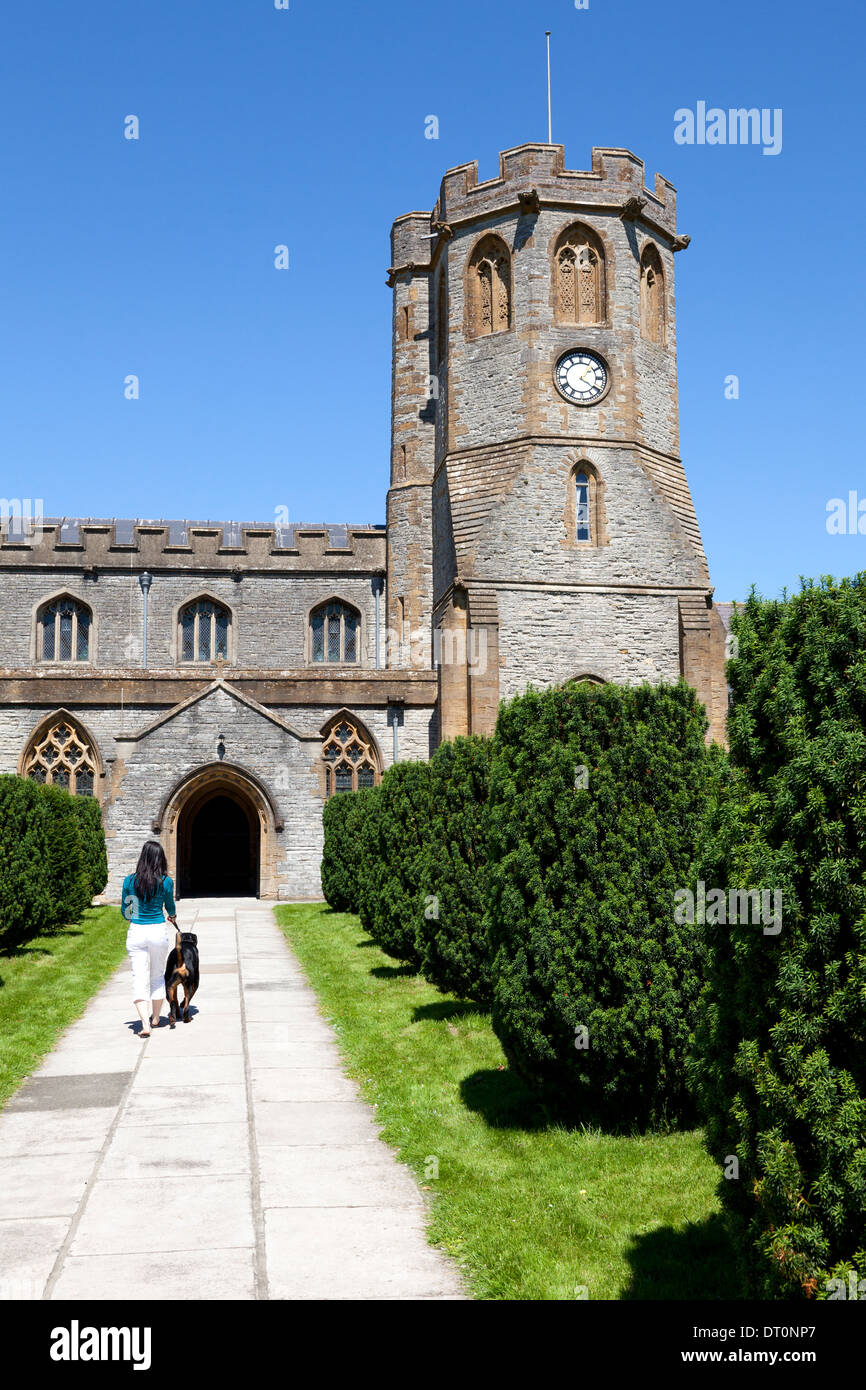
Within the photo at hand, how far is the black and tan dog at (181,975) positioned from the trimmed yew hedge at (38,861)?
448cm

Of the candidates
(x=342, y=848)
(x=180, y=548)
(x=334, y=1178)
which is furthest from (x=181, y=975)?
(x=180, y=548)

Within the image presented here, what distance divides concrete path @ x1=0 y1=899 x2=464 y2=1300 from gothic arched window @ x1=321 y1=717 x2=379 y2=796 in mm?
15200

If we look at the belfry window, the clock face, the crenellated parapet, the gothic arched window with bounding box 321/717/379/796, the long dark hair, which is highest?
the crenellated parapet

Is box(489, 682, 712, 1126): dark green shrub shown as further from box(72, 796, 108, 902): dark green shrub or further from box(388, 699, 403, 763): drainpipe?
box(388, 699, 403, 763): drainpipe

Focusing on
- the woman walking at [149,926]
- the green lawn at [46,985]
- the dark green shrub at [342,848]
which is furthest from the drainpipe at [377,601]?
the woman walking at [149,926]

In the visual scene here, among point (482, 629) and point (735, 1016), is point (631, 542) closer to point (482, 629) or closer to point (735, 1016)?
point (482, 629)

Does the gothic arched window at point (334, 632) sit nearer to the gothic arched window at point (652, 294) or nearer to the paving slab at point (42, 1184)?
the gothic arched window at point (652, 294)

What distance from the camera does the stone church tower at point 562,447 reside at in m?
24.8

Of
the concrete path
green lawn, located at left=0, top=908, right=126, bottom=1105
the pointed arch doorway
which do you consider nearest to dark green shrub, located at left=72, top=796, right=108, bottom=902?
green lawn, located at left=0, top=908, right=126, bottom=1105

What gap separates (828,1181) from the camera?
353 cm

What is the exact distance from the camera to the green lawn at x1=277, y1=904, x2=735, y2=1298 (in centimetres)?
480

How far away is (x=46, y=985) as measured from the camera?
12.8 meters
